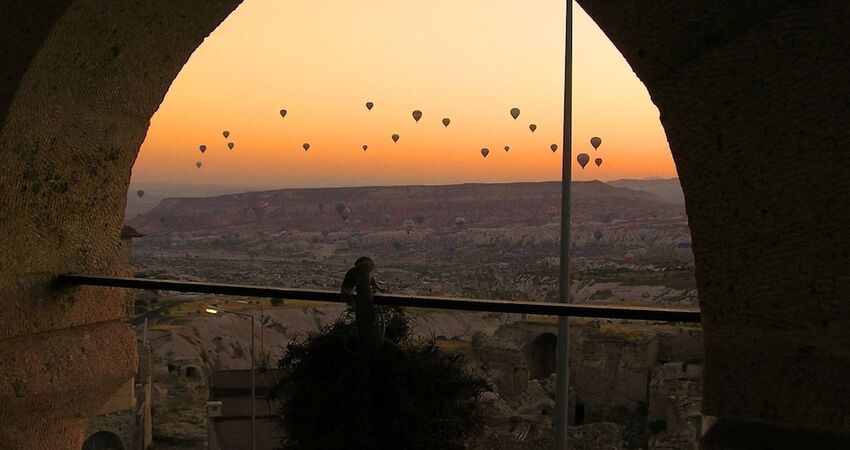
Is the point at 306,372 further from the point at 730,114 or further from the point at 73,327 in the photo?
the point at 73,327

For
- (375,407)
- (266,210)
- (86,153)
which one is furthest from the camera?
(266,210)

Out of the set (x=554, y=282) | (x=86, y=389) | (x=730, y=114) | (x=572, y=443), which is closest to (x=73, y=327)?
(x=86, y=389)

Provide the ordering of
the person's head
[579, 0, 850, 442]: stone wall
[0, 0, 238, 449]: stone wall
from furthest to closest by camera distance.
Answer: [0, 0, 238, 449]: stone wall, the person's head, [579, 0, 850, 442]: stone wall

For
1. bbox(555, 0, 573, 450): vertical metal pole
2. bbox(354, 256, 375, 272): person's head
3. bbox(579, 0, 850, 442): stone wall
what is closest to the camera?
bbox(579, 0, 850, 442): stone wall

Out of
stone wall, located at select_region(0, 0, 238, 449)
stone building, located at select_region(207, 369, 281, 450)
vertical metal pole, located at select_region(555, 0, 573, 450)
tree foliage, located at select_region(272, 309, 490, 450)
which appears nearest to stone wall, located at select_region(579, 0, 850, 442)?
tree foliage, located at select_region(272, 309, 490, 450)

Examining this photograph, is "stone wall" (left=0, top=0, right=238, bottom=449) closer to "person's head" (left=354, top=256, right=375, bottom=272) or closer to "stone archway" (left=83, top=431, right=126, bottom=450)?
"person's head" (left=354, top=256, right=375, bottom=272)

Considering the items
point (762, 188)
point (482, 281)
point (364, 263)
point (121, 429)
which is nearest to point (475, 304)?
point (364, 263)

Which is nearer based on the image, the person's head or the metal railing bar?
the metal railing bar

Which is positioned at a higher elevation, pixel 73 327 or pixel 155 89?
pixel 155 89

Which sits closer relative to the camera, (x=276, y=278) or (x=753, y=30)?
(x=753, y=30)
